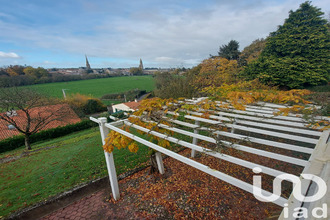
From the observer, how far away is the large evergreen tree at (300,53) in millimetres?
8734

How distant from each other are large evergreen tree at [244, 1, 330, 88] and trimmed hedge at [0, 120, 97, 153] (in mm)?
18558

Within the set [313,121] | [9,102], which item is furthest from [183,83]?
[9,102]

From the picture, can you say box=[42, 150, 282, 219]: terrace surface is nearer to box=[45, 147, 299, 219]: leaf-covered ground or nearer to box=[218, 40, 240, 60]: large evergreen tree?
box=[45, 147, 299, 219]: leaf-covered ground

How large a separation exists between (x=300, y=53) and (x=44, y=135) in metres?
23.1

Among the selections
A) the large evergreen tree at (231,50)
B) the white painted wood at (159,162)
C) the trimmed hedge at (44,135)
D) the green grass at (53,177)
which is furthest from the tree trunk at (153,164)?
the large evergreen tree at (231,50)

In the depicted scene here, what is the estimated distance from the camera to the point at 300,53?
365 inches

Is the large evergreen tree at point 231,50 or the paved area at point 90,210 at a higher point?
the large evergreen tree at point 231,50

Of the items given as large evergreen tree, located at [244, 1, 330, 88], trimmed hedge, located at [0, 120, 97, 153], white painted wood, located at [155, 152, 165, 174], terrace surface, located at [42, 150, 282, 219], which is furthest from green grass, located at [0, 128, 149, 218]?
large evergreen tree, located at [244, 1, 330, 88]

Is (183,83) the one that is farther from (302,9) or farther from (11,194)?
(11,194)

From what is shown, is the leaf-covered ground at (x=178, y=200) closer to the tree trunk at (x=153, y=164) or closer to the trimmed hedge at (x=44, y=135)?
the tree trunk at (x=153, y=164)

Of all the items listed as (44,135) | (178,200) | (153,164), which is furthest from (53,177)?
(44,135)

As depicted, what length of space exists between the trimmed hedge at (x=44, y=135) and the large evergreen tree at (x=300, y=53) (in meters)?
18.6

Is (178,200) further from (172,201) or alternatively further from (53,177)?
(53,177)

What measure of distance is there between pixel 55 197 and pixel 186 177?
3.43m
